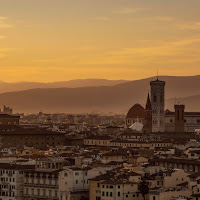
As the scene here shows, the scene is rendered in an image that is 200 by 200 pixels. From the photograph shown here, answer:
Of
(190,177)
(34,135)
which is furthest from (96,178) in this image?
(34,135)

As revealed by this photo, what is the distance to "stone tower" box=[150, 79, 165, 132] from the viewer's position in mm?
185375

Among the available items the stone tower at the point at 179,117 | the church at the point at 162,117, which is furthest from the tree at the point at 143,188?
the stone tower at the point at 179,117

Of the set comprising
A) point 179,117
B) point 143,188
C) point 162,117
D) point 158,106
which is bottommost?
point 143,188

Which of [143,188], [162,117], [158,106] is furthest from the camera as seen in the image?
[158,106]

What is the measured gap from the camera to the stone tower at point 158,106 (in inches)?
7298

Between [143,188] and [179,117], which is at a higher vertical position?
[179,117]

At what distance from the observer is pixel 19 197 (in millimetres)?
78938

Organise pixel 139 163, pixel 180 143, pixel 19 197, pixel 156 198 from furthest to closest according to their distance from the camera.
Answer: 1. pixel 180 143
2. pixel 139 163
3. pixel 19 197
4. pixel 156 198

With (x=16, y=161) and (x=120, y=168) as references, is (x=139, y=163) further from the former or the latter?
(x=16, y=161)

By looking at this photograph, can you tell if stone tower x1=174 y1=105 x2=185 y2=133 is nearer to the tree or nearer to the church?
the church

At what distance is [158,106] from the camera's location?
188875mm

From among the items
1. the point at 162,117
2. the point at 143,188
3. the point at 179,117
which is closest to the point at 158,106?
the point at 162,117

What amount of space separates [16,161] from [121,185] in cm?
2227

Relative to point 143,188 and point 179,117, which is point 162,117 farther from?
point 143,188
